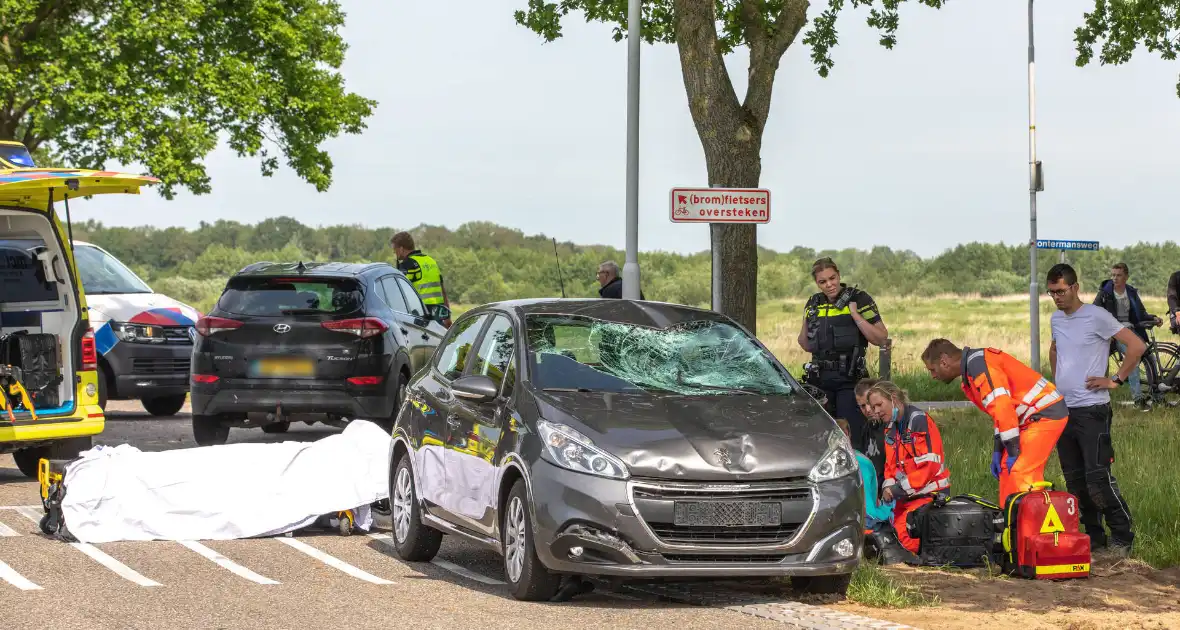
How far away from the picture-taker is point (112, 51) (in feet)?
109

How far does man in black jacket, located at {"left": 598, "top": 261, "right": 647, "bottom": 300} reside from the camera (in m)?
16.8

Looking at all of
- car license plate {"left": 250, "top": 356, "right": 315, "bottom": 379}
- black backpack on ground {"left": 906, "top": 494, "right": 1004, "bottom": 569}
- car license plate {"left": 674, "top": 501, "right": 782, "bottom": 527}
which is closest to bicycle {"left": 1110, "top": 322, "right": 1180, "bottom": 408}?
car license plate {"left": 250, "top": 356, "right": 315, "bottom": 379}

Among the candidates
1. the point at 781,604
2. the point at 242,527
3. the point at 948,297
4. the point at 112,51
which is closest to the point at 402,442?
the point at 242,527

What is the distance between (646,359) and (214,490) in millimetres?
3105

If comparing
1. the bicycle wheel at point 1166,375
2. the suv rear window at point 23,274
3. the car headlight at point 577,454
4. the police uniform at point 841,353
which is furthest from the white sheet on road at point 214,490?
the bicycle wheel at point 1166,375

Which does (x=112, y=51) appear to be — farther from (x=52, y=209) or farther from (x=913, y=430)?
(x=913, y=430)

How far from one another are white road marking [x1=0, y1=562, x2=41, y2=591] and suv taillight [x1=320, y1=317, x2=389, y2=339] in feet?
18.1

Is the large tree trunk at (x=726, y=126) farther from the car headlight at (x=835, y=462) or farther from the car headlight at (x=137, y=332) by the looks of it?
the car headlight at (x=835, y=462)

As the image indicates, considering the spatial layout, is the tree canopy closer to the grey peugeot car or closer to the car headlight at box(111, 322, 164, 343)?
the car headlight at box(111, 322, 164, 343)

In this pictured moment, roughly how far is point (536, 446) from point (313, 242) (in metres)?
68.4

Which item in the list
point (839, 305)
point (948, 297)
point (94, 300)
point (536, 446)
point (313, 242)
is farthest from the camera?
point (948, 297)

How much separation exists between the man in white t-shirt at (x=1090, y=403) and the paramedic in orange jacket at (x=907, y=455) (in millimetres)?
756

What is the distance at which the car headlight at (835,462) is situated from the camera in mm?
7918

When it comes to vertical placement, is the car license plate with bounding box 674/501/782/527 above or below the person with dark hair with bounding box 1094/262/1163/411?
below
